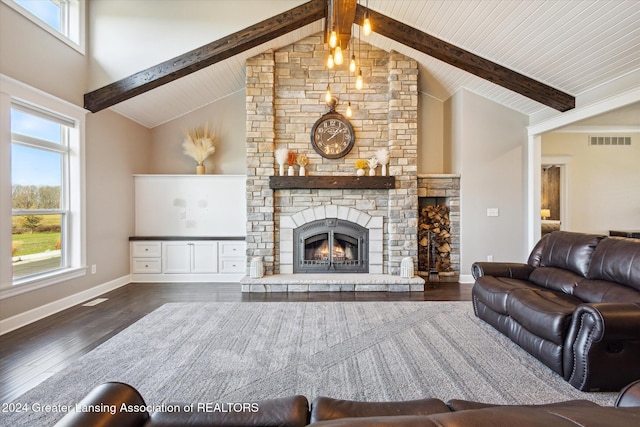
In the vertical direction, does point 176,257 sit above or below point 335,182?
below

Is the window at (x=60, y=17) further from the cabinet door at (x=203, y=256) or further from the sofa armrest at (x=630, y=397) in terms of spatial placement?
the sofa armrest at (x=630, y=397)

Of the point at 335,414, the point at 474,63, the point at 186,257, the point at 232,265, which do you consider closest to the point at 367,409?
the point at 335,414

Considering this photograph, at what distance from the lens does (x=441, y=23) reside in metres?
4.04

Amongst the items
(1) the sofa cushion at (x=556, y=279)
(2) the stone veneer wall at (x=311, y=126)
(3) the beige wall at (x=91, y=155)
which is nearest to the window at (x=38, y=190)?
(3) the beige wall at (x=91, y=155)

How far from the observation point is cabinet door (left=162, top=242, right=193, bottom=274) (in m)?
5.28

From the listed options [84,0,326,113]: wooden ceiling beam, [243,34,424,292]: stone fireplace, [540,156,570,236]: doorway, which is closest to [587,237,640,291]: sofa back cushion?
[243,34,424,292]: stone fireplace

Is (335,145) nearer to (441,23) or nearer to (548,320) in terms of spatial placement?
(441,23)

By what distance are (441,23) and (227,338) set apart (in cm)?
457

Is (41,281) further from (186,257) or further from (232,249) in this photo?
(232,249)

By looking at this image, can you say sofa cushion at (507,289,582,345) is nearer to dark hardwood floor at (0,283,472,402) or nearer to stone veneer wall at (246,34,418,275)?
dark hardwood floor at (0,283,472,402)

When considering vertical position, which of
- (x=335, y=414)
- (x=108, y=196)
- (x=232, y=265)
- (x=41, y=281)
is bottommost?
(x=232, y=265)

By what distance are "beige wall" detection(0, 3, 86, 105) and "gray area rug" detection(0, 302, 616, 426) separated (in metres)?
2.94

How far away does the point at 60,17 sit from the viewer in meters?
3.90

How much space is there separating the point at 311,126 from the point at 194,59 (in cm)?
192
